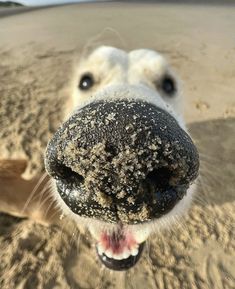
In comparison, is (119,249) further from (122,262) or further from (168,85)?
(168,85)

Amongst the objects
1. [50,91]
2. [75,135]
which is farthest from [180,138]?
[50,91]

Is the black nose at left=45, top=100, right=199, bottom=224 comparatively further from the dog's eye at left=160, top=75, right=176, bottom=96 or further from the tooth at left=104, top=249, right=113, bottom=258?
the dog's eye at left=160, top=75, right=176, bottom=96

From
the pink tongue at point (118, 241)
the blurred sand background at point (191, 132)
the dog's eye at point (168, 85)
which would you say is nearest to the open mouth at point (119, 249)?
the pink tongue at point (118, 241)

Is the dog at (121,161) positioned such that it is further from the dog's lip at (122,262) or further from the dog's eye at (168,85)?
the dog's eye at (168,85)

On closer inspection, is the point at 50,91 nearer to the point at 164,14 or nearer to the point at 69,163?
the point at 69,163

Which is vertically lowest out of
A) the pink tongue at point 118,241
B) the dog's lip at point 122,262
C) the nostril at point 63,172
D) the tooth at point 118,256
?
the dog's lip at point 122,262

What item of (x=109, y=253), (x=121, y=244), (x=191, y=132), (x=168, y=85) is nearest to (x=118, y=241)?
(x=121, y=244)

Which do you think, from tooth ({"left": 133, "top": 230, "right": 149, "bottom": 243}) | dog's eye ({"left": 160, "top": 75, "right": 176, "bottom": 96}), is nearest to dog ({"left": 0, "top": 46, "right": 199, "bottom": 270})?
tooth ({"left": 133, "top": 230, "right": 149, "bottom": 243})
